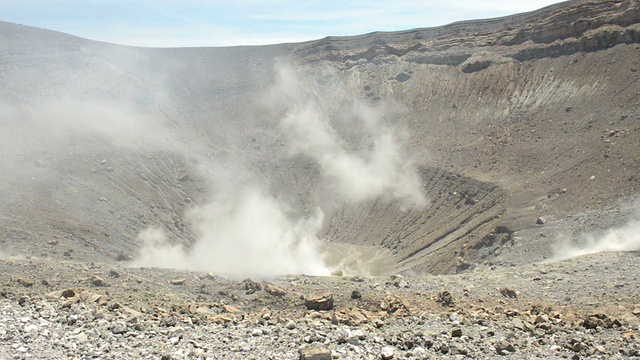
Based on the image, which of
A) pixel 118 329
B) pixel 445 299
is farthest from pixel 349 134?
pixel 118 329

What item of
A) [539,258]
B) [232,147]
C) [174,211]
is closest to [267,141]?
[232,147]

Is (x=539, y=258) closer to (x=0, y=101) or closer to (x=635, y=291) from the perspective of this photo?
(x=635, y=291)

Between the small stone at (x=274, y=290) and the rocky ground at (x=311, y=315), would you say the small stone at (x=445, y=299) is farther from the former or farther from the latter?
the small stone at (x=274, y=290)

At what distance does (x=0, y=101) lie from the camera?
38.4 meters

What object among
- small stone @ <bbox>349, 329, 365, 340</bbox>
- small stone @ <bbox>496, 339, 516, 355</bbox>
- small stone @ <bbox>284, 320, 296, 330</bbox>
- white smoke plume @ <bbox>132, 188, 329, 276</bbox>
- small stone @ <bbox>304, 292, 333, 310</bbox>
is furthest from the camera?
white smoke plume @ <bbox>132, 188, 329, 276</bbox>

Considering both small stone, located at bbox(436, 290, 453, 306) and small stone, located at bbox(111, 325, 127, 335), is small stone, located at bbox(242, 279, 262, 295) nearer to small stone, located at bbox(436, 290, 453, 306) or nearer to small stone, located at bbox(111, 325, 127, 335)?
small stone, located at bbox(436, 290, 453, 306)

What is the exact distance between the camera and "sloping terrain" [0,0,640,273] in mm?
28891

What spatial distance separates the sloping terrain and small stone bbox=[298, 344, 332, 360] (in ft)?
50.6

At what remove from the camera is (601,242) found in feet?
73.2

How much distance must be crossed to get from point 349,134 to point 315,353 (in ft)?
123

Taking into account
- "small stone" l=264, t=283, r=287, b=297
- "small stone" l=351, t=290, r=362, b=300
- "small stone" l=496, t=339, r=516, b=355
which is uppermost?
"small stone" l=351, t=290, r=362, b=300

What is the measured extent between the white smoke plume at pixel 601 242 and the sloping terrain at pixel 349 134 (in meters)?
0.91

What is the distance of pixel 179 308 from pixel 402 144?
1243 inches

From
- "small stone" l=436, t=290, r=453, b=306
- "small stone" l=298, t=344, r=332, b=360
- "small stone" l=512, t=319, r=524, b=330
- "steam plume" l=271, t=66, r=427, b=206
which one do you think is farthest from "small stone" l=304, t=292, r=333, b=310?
"steam plume" l=271, t=66, r=427, b=206
